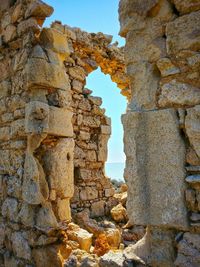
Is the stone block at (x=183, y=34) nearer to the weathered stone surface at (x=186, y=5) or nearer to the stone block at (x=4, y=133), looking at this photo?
the weathered stone surface at (x=186, y=5)

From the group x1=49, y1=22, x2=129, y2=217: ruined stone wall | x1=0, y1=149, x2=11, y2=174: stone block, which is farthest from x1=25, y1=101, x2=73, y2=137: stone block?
x1=49, y1=22, x2=129, y2=217: ruined stone wall

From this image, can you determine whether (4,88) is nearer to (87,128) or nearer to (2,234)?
(2,234)

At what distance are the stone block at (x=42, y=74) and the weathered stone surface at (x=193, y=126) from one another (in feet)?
6.79

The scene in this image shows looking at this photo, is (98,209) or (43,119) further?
(98,209)

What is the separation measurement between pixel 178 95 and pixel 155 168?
1.64ft

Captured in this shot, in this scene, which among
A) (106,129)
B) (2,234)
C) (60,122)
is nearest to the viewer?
(60,122)

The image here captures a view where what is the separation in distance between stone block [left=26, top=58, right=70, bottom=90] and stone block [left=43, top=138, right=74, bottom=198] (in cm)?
72

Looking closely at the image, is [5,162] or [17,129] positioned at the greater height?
[17,129]

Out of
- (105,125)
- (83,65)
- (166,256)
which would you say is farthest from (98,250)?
(83,65)

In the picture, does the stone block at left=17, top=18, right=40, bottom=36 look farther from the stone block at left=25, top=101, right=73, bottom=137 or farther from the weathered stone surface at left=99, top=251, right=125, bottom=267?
the weathered stone surface at left=99, top=251, right=125, bottom=267

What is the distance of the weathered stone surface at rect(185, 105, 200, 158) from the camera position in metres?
1.66

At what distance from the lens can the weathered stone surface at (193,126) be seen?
166 cm

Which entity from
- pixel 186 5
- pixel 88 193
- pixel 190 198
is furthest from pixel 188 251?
pixel 88 193

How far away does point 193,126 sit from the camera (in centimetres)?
168
